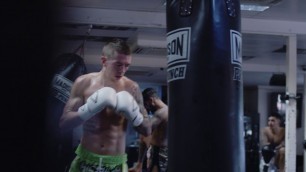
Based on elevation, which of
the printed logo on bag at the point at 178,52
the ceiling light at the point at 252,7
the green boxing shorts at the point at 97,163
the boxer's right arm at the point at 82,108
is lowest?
the green boxing shorts at the point at 97,163

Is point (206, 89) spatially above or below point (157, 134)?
above

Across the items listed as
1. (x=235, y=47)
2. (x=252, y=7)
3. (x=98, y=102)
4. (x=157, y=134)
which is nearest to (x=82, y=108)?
(x=98, y=102)

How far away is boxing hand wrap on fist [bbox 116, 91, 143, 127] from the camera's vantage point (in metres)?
3.21

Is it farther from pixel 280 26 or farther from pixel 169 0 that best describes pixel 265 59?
pixel 169 0

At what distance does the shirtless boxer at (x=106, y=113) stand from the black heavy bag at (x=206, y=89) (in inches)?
49.7

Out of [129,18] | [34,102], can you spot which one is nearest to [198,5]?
[34,102]


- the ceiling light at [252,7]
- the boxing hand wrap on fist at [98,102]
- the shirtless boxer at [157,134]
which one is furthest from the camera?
the ceiling light at [252,7]

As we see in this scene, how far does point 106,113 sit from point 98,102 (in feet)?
0.82

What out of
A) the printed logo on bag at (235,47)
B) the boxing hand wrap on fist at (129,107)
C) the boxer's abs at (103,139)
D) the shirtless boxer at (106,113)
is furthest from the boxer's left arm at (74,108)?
the printed logo on bag at (235,47)

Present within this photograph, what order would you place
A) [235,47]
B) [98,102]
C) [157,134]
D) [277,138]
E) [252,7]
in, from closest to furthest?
[235,47], [98,102], [157,134], [252,7], [277,138]

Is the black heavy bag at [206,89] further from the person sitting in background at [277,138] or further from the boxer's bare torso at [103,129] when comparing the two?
the person sitting in background at [277,138]

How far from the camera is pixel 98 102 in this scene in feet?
10.4

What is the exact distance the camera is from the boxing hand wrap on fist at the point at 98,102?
3.17 meters

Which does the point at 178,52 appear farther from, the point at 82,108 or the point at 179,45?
the point at 82,108
